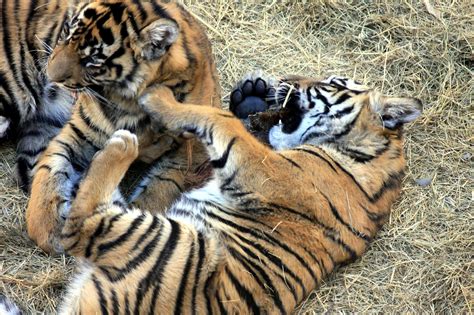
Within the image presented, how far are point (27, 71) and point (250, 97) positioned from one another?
126 cm

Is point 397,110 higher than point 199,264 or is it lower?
higher

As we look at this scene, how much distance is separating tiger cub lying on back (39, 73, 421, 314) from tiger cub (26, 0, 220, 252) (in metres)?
0.12

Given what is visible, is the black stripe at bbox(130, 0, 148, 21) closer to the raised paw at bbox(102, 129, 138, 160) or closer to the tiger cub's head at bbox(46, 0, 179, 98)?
the tiger cub's head at bbox(46, 0, 179, 98)

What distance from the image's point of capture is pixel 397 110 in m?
3.69

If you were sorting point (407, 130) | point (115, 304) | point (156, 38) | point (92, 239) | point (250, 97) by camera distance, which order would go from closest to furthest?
point (115, 304), point (92, 239), point (156, 38), point (250, 97), point (407, 130)

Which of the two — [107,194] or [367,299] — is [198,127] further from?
[367,299]

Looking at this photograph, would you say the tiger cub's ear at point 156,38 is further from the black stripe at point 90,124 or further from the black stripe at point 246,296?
the black stripe at point 246,296

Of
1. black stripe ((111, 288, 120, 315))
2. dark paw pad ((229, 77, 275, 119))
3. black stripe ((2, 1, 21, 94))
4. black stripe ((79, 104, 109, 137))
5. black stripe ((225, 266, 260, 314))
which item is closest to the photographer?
black stripe ((111, 288, 120, 315))

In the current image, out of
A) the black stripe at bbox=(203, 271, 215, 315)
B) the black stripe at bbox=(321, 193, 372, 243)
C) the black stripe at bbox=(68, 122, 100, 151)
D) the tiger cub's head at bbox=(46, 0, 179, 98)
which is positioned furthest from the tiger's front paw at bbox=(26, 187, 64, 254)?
the black stripe at bbox=(321, 193, 372, 243)

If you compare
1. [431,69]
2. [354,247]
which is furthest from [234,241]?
[431,69]

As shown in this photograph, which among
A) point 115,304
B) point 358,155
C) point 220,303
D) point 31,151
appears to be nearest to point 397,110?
point 358,155

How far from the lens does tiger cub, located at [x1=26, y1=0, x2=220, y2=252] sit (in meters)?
3.32

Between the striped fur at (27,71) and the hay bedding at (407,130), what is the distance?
0.53 feet

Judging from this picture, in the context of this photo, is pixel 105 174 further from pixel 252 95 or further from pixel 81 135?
pixel 252 95
